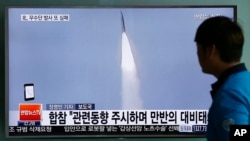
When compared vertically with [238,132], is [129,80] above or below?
above

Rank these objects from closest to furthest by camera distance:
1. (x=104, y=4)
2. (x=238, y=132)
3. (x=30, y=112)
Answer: (x=238, y=132), (x=30, y=112), (x=104, y=4)

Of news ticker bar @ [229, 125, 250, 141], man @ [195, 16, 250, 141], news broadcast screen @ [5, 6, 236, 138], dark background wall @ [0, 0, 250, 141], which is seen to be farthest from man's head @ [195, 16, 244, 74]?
dark background wall @ [0, 0, 250, 141]

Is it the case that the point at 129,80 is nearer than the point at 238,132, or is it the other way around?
the point at 238,132

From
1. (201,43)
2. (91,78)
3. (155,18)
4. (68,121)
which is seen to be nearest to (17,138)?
(68,121)

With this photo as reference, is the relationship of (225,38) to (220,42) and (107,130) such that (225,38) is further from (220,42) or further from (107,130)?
(107,130)

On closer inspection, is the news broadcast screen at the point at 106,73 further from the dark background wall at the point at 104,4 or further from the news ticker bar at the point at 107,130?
the dark background wall at the point at 104,4

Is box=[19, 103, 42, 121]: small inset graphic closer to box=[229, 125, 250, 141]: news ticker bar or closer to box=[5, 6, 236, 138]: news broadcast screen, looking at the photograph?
box=[5, 6, 236, 138]: news broadcast screen

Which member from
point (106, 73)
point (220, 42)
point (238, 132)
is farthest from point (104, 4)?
point (238, 132)

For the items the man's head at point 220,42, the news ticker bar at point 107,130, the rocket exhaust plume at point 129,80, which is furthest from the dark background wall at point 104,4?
the man's head at point 220,42

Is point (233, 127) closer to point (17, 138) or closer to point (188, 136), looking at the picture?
point (188, 136)
